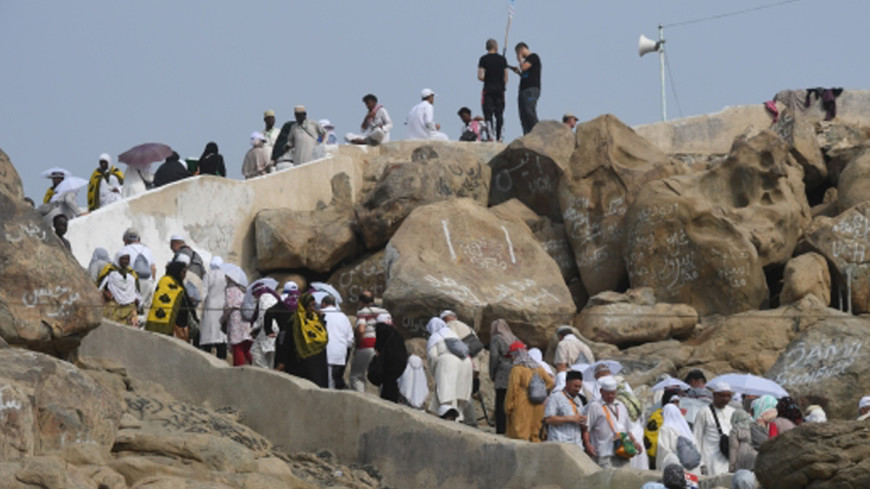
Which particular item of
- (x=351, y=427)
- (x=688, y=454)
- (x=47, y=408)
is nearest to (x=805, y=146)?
(x=351, y=427)

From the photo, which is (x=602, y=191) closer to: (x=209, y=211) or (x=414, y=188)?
(x=414, y=188)

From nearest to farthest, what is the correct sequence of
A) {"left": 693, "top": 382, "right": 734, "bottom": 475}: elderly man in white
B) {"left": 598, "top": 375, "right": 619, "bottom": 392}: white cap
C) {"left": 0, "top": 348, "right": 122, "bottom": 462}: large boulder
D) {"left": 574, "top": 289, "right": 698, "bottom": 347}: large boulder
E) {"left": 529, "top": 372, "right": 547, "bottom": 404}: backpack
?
{"left": 0, "top": 348, "right": 122, "bottom": 462}: large boulder, {"left": 693, "top": 382, "right": 734, "bottom": 475}: elderly man in white, {"left": 598, "top": 375, "right": 619, "bottom": 392}: white cap, {"left": 529, "top": 372, "right": 547, "bottom": 404}: backpack, {"left": 574, "top": 289, "right": 698, "bottom": 347}: large boulder

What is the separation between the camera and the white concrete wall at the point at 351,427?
13250 millimetres

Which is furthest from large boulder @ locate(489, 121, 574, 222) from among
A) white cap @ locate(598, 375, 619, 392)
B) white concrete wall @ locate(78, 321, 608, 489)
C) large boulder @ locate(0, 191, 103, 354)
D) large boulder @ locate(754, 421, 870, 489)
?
large boulder @ locate(754, 421, 870, 489)

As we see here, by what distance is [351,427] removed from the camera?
14875 mm

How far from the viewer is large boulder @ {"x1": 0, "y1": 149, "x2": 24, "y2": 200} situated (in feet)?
49.8

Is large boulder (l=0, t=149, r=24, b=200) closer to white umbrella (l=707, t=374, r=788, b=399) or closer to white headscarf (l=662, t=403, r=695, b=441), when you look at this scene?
white headscarf (l=662, t=403, r=695, b=441)

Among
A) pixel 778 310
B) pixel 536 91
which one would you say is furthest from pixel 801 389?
pixel 536 91

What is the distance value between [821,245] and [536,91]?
6.30 metres

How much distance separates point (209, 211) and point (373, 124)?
4.68 m

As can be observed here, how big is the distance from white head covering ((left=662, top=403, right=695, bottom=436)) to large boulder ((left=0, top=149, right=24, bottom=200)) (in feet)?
18.7

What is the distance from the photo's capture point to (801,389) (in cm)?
1798

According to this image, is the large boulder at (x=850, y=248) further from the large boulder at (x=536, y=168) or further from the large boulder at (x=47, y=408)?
the large boulder at (x=47, y=408)

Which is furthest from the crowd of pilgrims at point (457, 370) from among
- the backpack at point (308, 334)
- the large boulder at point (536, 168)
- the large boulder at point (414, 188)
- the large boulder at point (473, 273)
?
the large boulder at point (536, 168)
